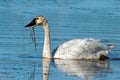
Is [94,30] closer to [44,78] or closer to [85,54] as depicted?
[85,54]

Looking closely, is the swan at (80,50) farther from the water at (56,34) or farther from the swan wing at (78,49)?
the water at (56,34)

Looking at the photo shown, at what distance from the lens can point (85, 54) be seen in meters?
15.5

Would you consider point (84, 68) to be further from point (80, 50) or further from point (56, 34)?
point (56, 34)

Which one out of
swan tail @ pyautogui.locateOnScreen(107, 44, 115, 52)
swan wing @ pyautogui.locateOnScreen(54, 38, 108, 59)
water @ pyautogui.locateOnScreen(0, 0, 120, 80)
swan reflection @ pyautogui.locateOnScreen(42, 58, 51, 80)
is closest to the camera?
swan reflection @ pyautogui.locateOnScreen(42, 58, 51, 80)

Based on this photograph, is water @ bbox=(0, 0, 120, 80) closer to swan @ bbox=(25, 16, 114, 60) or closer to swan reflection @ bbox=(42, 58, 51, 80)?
swan reflection @ bbox=(42, 58, 51, 80)

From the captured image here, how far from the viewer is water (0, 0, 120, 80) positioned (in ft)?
43.5

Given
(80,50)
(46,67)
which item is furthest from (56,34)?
(46,67)

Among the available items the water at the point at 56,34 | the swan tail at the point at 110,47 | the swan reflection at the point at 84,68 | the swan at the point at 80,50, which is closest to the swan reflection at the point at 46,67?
the water at the point at 56,34

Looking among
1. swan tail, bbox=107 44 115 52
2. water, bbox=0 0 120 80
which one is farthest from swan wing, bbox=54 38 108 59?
water, bbox=0 0 120 80

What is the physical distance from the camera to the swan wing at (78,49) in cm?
1544

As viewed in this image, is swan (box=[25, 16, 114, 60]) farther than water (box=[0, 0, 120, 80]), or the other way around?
swan (box=[25, 16, 114, 60])

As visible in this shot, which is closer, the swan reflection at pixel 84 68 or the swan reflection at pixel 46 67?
the swan reflection at pixel 46 67

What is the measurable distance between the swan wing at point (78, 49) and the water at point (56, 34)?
30 centimetres

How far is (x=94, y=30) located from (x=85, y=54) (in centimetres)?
285
